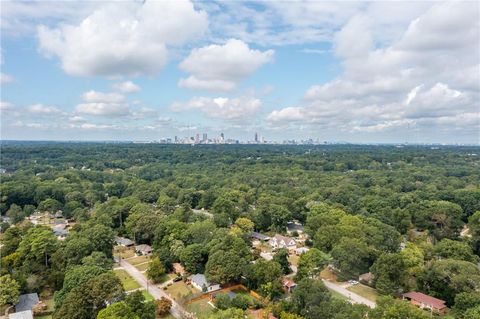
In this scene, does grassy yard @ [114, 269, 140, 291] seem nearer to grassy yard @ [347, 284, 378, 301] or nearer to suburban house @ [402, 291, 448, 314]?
grassy yard @ [347, 284, 378, 301]

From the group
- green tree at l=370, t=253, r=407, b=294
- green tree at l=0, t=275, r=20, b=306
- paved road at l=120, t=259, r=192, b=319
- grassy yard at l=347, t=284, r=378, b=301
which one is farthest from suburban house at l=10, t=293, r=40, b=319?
green tree at l=370, t=253, r=407, b=294

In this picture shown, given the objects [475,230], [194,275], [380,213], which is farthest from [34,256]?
[475,230]

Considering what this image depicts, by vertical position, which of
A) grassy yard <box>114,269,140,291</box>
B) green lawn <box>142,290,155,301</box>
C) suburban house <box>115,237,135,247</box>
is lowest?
grassy yard <box>114,269,140,291</box>

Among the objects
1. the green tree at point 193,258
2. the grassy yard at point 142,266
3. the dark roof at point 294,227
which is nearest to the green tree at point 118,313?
the green tree at point 193,258

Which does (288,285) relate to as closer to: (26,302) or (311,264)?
(311,264)

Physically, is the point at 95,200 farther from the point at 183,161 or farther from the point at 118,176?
the point at 183,161

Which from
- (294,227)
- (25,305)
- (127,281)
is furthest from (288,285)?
(25,305)
